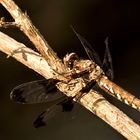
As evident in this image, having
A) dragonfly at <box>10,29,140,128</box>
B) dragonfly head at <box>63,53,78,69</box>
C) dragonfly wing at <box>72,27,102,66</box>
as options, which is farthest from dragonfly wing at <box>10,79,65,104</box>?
dragonfly wing at <box>72,27,102,66</box>

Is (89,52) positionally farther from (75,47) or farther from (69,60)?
(75,47)

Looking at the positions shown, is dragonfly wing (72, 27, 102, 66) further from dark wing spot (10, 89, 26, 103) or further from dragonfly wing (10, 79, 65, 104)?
dark wing spot (10, 89, 26, 103)

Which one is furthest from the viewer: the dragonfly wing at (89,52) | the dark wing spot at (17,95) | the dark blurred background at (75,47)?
the dark blurred background at (75,47)

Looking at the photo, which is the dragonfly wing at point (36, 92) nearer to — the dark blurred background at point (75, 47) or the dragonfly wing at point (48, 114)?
the dragonfly wing at point (48, 114)

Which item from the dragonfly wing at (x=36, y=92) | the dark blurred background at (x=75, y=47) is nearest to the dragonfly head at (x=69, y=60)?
the dragonfly wing at (x=36, y=92)

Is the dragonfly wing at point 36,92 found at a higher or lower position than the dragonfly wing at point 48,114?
higher

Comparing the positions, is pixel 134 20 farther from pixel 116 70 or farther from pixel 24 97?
pixel 24 97

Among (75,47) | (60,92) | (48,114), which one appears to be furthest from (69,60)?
(75,47)
